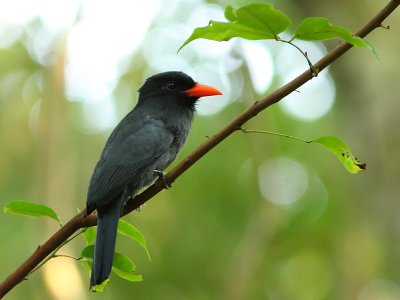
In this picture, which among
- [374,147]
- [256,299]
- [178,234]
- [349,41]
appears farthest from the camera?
[178,234]

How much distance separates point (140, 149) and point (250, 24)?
200cm

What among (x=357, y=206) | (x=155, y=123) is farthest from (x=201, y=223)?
(x=155, y=123)

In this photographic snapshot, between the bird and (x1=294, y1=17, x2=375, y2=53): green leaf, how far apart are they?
1062mm

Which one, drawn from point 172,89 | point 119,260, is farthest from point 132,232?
point 172,89

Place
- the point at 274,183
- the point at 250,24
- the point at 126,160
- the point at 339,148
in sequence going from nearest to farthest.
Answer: the point at 250,24 < the point at 339,148 < the point at 126,160 < the point at 274,183

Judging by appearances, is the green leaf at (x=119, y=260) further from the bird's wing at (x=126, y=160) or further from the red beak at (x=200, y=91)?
the red beak at (x=200, y=91)

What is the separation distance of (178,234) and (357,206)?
240 inches

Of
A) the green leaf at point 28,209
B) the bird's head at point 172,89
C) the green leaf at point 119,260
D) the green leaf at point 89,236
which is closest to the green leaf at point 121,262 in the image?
the green leaf at point 119,260

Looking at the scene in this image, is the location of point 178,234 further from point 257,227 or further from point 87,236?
point 87,236

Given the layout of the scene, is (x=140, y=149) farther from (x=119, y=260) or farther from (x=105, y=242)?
(x=119, y=260)

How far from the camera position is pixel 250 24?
1.92 metres

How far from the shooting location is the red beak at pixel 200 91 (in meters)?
4.15

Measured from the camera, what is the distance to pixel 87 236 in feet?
8.21

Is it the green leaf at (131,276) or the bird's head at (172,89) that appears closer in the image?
the green leaf at (131,276)
